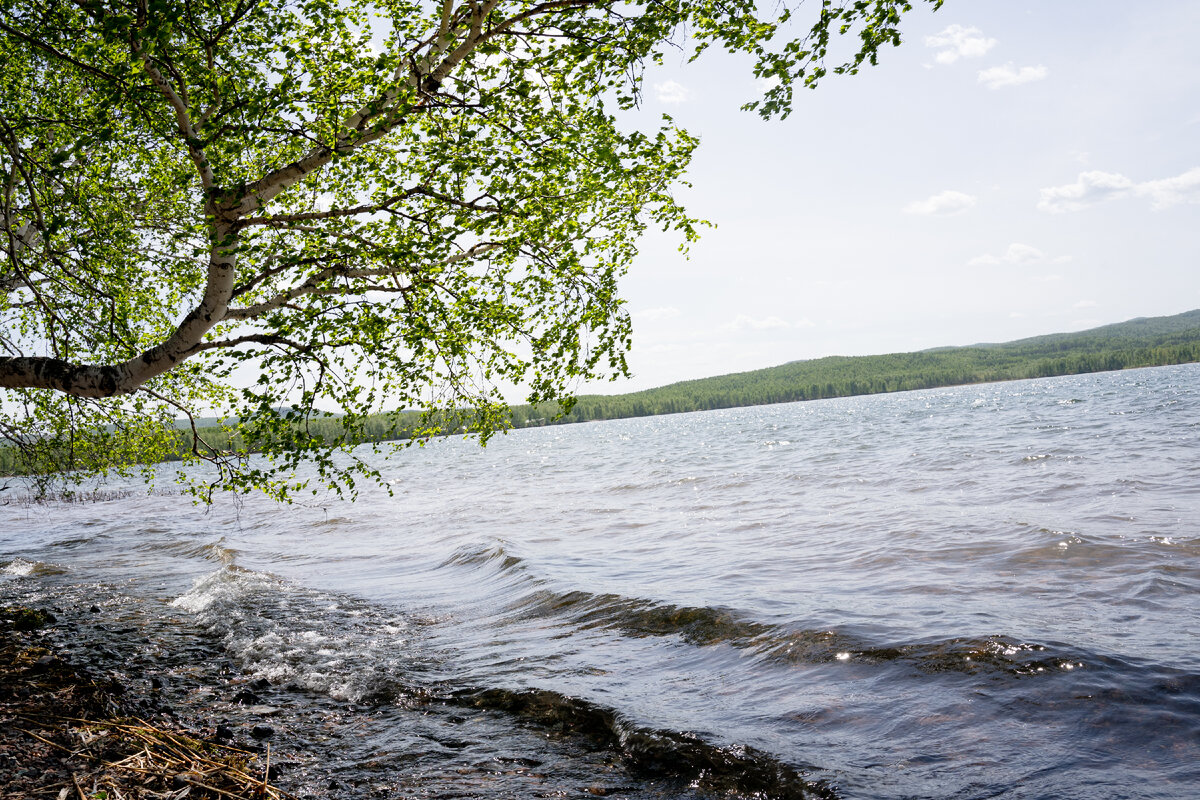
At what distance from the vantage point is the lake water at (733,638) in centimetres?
577

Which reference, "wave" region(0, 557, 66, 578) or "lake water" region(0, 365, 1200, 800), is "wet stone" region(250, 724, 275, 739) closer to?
"lake water" region(0, 365, 1200, 800)

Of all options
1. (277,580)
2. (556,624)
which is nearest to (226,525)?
(277,580)

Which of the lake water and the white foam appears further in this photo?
the white foam

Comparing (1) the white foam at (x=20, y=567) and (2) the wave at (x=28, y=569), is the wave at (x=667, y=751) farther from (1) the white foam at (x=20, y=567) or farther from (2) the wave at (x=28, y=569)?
(1) the white foam at (x=20, y=567)

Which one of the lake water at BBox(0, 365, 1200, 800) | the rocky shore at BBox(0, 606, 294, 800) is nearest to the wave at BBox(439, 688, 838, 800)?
the lake water at BBox(0, 365, 1200, 800)

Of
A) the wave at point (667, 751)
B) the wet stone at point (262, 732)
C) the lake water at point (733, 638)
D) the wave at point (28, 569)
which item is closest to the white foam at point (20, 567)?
the wave at point (28, 569)

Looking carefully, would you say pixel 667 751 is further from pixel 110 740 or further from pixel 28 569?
pixel 28 569

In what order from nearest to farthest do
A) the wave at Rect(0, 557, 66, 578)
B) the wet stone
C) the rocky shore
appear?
the rocky shore, the wet stone, the wave at Rect(0, 557, 66, 578)

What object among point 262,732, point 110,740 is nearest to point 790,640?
point 262,732


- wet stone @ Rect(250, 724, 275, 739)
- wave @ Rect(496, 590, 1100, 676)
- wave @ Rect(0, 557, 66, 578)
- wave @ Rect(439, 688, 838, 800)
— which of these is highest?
wave @ Rect(0, 557, 66, 578)

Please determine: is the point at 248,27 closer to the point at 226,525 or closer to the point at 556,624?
the point at 556,624

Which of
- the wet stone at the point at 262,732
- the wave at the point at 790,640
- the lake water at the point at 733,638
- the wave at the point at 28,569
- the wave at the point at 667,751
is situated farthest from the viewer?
the wave at the point at 28,569

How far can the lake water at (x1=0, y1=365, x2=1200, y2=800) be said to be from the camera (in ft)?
18.9

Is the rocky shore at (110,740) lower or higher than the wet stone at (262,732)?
higher
